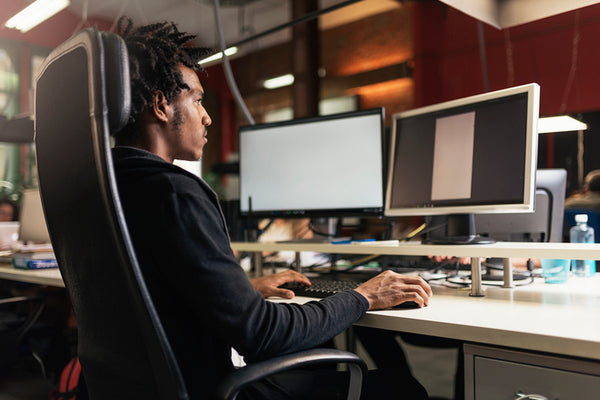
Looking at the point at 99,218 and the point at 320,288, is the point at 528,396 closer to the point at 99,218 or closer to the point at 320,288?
the point at 320,288

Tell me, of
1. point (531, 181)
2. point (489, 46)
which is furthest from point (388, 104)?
point (531, 181)

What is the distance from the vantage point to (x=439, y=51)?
5.60 meters

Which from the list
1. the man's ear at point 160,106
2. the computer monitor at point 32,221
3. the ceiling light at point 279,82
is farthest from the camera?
the ceiling light at point 279,82

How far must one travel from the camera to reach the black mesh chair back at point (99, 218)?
69 cm

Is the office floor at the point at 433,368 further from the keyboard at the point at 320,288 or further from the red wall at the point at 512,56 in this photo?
the red wall at the point at 512,56

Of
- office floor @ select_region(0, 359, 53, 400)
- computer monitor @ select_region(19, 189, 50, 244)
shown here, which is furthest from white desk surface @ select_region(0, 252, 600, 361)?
computer monitor @ select_region(19, 189, 50, 244)

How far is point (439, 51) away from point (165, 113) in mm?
5214

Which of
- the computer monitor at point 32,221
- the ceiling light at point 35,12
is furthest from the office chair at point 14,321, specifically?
the ceiling light at point 35,12

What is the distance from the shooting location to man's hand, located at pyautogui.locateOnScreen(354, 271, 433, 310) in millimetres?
1042

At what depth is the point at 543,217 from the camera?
163cm

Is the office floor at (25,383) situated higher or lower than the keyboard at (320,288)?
lower

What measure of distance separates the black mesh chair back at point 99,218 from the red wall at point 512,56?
3.93m

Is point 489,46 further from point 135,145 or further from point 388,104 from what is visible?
point 135,145

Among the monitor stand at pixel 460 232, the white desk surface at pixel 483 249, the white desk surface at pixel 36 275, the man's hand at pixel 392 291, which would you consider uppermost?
the monitor stand at pixel 460 232
